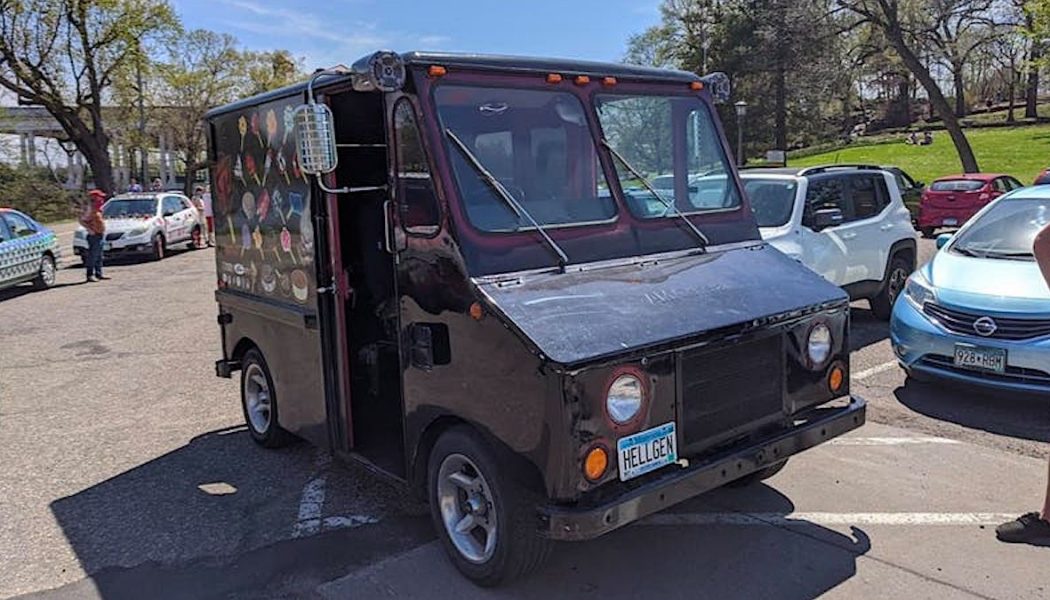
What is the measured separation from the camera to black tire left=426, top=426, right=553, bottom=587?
11.2ft

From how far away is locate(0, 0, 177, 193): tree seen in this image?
2844cm

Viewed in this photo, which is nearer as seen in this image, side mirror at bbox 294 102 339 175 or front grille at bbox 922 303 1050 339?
side mirror at bbox 294 102 339 175

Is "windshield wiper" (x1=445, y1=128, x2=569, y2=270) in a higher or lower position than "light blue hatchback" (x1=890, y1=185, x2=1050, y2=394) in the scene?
higher

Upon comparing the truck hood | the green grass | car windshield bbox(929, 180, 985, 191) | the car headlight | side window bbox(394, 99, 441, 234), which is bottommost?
the car headlight

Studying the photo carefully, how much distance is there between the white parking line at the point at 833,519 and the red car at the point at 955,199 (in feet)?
52.1

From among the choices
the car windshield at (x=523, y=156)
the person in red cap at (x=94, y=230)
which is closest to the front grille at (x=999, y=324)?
the car windshield at (x=523, y=156)

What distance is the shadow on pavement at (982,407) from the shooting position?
5797mm

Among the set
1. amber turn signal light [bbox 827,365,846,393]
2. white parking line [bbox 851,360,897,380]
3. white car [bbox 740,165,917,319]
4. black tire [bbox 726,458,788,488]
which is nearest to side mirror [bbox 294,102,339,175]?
amber turn signal light [bbox 827,365,846,393]

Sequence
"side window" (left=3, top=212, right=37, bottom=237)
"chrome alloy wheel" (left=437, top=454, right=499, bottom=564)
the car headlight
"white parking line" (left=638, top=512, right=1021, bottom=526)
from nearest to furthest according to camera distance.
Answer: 1. "chrome alloy wheel" (left=437, top=454, right=499, bottom=564)
2. "white parking line" (left=638, top=512, right=1021, bottom=526)
3. the car headlight
4. "side window" (left=3, top=212, right=37, bottom=237)

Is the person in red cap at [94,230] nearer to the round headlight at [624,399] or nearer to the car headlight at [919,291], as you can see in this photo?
the car headlight at [919,291]

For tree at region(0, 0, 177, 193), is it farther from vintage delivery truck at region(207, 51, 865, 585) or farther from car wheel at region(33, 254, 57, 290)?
vintage delivery truck at region(207, 51, 865, 585)

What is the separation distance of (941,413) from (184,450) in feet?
18.0

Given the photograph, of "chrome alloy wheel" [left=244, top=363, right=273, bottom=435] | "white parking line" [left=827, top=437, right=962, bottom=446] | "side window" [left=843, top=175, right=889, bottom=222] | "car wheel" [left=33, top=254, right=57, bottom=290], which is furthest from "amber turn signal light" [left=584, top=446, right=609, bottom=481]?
"car wheel" [left=33, top=254, right=57, bottom=290]

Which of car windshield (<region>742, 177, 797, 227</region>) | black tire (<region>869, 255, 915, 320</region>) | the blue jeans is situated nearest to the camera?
car windshield (<region>742, 177, 797, 227</region>)
